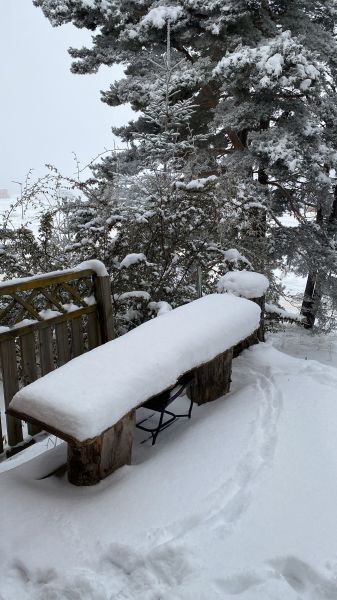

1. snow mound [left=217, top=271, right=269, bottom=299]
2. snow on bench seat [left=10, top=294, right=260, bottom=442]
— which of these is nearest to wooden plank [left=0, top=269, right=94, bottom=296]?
snow on bench seat [left=10, top=294, right=260, bottom=442]

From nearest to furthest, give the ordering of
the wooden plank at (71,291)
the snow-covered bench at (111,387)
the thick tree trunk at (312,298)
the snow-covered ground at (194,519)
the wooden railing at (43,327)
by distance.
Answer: the snow-covered ground at (194,519), the snow-covered bench at (111,387), the wooden railing at (43,327), the wooden plank at (71,291), the thick tree trunk at (312,298)

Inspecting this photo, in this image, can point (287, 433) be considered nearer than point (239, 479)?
No

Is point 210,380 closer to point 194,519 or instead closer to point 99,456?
point 99,456

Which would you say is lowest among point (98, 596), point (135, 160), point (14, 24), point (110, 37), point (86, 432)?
point (98, 596)

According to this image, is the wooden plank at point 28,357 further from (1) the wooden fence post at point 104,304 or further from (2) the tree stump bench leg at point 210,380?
(2) the tree stump bench leg at point 210,380

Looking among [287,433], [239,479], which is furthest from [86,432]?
[287,433]

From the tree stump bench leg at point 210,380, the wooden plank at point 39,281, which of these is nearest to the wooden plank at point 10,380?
the wooden plank at point 39,281

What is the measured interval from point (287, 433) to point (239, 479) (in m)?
0.52

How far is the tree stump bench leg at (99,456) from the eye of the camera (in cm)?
223

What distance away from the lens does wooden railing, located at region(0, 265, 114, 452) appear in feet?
9.02

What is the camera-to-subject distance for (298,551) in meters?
1.73

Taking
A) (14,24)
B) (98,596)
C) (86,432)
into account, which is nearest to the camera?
(98,596)

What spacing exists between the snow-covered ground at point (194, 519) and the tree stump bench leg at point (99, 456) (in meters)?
0.06

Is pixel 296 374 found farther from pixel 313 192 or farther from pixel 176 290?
pixel 313 192
